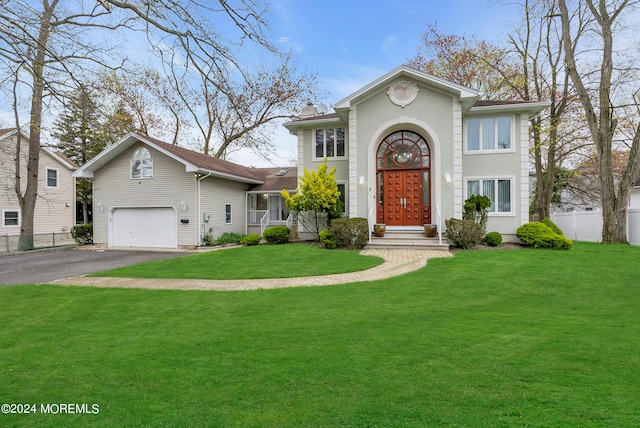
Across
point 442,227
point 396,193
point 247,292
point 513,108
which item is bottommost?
point 247,292

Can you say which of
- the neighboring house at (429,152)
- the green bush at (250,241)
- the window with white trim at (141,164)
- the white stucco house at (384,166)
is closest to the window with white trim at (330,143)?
the white stucco house at (384,166)

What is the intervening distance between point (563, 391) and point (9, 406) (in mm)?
4681

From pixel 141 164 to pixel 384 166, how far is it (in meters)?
11.9

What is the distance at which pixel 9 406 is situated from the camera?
117 inches

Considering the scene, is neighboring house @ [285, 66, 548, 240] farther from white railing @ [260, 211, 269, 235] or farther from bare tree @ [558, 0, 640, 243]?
white railing @ [260, 211, 269, 235]

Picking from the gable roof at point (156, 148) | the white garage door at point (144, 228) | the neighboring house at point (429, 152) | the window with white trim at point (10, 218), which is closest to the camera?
the neighboring house at point (429, 152)

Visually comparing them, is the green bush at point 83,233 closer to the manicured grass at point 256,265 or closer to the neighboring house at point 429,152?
the manicured grass at point 256,265

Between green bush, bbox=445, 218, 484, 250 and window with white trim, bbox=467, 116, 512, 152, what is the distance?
389 cm

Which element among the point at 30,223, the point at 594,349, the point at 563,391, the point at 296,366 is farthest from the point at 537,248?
the point at 30,223

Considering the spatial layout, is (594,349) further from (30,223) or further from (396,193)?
(30,223)

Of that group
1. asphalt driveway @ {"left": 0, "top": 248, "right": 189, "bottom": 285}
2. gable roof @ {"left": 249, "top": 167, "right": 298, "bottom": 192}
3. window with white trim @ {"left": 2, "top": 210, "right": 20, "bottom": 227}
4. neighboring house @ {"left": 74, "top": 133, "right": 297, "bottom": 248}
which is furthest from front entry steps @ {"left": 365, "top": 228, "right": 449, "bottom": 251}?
window with white trim @ {"left": 2, "top": 210, "right": 20, "bottom": 227}

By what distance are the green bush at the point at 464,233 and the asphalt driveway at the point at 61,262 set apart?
1110 centimetres

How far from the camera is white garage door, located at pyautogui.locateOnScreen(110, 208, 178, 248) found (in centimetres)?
1723

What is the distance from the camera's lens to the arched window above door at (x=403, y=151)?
15.1 metres
